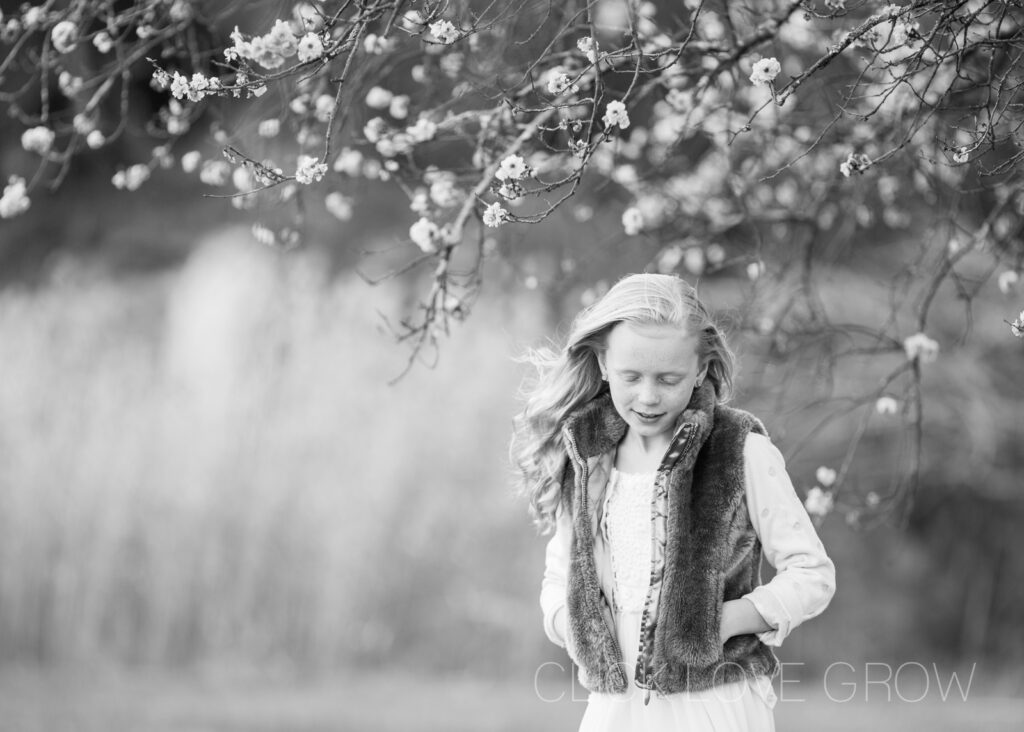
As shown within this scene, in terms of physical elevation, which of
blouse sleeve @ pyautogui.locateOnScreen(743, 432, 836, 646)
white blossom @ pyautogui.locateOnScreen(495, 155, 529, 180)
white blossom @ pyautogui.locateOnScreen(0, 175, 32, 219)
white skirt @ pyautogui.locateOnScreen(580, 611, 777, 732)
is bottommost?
white skirt @ pyautogui.locateOnScreen(580, 611, 777, 732)

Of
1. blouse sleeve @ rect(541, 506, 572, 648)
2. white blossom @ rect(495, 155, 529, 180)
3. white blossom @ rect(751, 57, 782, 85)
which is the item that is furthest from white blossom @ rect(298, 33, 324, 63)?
blouse sleeve @ rect(541, 506, 572, 648)

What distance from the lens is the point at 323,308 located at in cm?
712

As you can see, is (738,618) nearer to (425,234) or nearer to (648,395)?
(648,395)

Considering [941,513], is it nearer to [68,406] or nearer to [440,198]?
[68,406]

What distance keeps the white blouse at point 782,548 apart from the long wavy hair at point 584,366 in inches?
7.4

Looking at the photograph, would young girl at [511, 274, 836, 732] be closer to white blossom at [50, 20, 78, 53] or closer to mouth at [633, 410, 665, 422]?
mouth at [633, 410, 665, 422]

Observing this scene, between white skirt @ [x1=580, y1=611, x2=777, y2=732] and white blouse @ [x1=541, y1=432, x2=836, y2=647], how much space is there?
10 centimetres

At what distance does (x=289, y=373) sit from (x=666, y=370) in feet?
16.6

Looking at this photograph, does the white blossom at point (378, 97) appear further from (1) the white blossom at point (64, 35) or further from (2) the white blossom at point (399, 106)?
(1) the white blossom at point (64, 35)

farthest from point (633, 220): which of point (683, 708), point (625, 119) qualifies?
point (683, 708)

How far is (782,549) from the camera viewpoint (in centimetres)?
201

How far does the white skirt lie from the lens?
6.52 ft

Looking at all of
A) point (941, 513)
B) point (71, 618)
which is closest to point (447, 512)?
point (71, 618)

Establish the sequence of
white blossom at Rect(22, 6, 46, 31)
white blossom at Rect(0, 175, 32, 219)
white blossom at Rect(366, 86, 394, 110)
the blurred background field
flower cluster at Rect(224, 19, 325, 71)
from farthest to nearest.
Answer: the blurred background field, white blossom at Rect(366, 86, 394, 110), white blossom at Rect(22, 6, 46, 31), white blossom at Rect(0, 175, 32, 219), flower cluster at Rect(224, 19, 325, 71)
